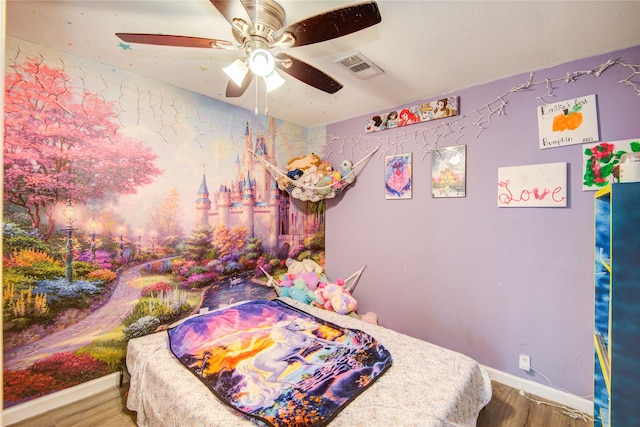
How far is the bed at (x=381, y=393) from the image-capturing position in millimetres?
1527

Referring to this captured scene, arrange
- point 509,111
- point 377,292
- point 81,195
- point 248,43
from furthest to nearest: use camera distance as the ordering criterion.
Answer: point 377,292 < point 509,111 < point 81,195 < point 248,43

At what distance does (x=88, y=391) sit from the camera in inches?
88.4

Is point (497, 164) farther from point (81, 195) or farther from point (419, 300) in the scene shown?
point (81, 195)

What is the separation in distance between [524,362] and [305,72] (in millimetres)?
2608

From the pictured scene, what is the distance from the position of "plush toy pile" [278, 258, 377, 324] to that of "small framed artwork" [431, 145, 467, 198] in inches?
49.9

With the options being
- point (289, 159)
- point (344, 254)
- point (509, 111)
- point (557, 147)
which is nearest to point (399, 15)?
point (509, 111)

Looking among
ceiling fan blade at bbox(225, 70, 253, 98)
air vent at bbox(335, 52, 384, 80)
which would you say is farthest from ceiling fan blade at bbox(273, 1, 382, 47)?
air vent at bbox(335, 52, 384, 80)

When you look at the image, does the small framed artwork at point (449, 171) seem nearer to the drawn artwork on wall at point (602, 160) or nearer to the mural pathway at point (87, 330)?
the drawn artwork on wall at point (602, 160)

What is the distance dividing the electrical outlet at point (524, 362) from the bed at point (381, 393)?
64 cm

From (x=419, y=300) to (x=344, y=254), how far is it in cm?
95

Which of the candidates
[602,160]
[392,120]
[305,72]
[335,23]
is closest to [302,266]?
[392,120]

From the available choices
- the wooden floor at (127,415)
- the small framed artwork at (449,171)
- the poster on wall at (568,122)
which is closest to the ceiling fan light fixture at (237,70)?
the small framed artwork at (449,171)

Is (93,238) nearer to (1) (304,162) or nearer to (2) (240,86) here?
(2) (240,86)

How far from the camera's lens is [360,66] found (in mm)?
2271
